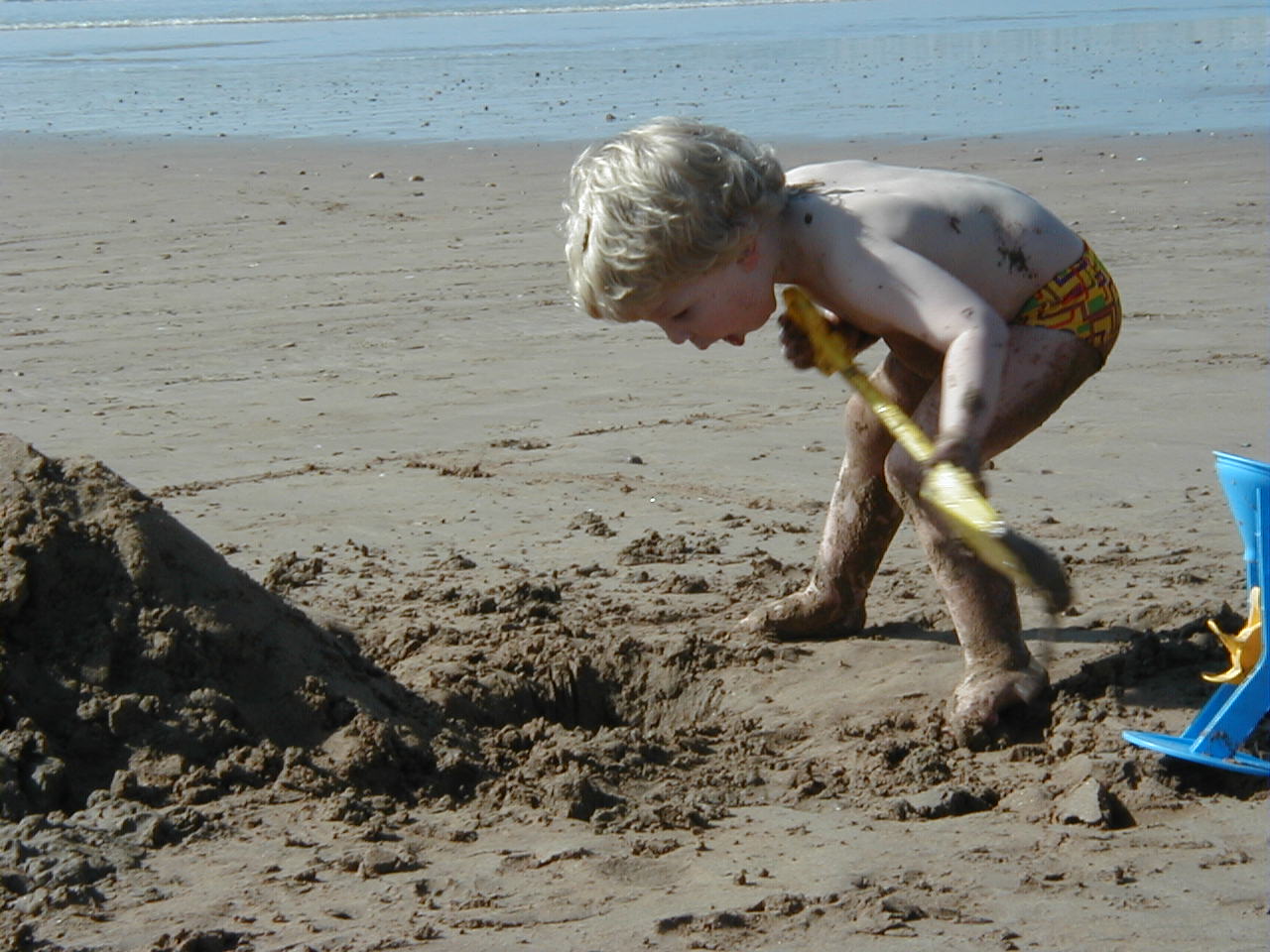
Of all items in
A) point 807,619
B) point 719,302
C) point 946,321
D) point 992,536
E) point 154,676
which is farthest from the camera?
point 807,619

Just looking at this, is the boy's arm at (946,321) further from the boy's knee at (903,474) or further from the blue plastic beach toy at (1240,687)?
the blue plastic beach toy at (1240,687)

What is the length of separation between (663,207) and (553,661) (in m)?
1.21

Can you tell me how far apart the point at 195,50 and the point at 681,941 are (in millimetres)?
24443

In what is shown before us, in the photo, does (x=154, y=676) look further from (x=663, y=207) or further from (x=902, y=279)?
(x=902, y=279)

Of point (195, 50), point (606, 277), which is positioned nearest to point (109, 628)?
point (606, 277)

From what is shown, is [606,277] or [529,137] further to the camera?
[529,137]

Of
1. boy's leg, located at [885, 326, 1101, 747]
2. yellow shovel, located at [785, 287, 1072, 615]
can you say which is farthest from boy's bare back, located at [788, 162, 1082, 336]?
yellow shovel, located at [785, 287, 1072, 615]

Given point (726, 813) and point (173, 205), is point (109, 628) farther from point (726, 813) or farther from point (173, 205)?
point (173, 205)

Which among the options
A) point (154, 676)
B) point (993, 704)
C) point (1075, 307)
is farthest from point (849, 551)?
point (154, 676)

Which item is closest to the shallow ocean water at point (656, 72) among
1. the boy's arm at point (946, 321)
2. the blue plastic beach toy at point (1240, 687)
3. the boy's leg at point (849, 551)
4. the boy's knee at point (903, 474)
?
the boy's leg at point (849, 551)

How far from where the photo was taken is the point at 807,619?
3820mm

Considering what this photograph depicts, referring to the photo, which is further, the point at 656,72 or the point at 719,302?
the point at 656,72

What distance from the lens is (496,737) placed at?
3324mm

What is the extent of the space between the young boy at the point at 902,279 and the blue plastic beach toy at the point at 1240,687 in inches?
15.8
